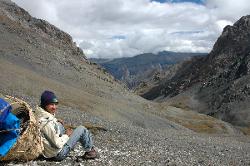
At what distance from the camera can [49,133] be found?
1748cm

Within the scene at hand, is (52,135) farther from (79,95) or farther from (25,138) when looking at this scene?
(79,95)

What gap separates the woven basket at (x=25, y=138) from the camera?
16234mm

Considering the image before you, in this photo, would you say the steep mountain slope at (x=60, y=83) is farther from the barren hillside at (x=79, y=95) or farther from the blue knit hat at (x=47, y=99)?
the blue knit hat at (x=47, y=99)

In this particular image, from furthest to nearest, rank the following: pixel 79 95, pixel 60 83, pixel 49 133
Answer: pixel 60 83, pixel 79 95, pixel 49 133

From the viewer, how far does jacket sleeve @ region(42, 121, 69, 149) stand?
686 inches

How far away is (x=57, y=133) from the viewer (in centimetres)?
1780

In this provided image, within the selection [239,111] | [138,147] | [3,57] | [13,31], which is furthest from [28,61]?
[239,111]

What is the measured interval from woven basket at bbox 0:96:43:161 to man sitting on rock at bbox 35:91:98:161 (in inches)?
19.9

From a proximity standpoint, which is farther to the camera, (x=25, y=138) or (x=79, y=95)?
(x=79, y=95)

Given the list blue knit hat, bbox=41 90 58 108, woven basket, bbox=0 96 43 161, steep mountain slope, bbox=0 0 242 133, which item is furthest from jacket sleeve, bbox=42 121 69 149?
steep mountain slope, bbox=0 0 242 133

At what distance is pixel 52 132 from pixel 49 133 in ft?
A: 0.39

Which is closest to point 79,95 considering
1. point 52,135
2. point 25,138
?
point 52,135

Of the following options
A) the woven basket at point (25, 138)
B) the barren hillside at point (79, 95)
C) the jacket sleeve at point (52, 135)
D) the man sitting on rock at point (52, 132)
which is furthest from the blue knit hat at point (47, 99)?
the barren hillside at point (79, 95)

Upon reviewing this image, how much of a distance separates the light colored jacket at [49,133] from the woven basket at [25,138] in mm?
432
